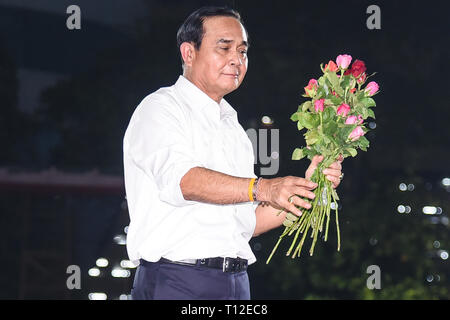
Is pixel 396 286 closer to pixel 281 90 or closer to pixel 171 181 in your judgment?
pixel 281 90

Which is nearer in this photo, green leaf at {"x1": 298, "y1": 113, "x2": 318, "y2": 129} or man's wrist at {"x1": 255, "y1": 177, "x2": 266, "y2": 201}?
man's wrist at {"x1": 255, "y1": 177, "x2": 266, "y2": 201}

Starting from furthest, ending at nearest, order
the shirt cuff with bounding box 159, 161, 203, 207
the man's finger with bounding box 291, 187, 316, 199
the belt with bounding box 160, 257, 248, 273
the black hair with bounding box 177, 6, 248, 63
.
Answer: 1. the black hair with bounding box 177, 6, 248, 63
2. the belt with bounding box 160, 257, 248, 273
3. the shirt cuff with bounding box 159, 161, 203, 207
4. the man's finger with bounding box 291, 187, 316, 199

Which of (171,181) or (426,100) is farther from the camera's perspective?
(426,100)

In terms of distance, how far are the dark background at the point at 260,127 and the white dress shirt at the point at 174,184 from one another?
11.5 feet

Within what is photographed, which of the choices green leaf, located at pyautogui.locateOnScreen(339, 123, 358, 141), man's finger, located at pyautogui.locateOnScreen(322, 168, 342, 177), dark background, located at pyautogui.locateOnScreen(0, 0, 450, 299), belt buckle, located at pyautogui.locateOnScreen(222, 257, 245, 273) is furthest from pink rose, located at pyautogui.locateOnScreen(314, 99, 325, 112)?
dark background, located at pyautogui.locateOnScreen(0, 0, 450, 299)

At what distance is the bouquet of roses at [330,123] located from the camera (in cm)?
241

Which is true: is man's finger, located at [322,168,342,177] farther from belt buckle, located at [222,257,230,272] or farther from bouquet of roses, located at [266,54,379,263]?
belt buckle, located at [222,257,230,272]

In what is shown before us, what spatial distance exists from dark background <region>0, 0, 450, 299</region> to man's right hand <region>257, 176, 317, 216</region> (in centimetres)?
377

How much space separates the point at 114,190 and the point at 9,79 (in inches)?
89.0

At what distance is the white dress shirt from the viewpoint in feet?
7.44

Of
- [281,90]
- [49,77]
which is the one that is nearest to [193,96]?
[281,90]

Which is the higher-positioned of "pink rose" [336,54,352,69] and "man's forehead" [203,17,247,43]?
"man's forehead" [203,17,247,43]

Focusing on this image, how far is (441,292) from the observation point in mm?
6613

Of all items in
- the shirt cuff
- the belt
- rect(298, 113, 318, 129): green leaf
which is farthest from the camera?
rect(298, 113, 318, 129): green leaf
